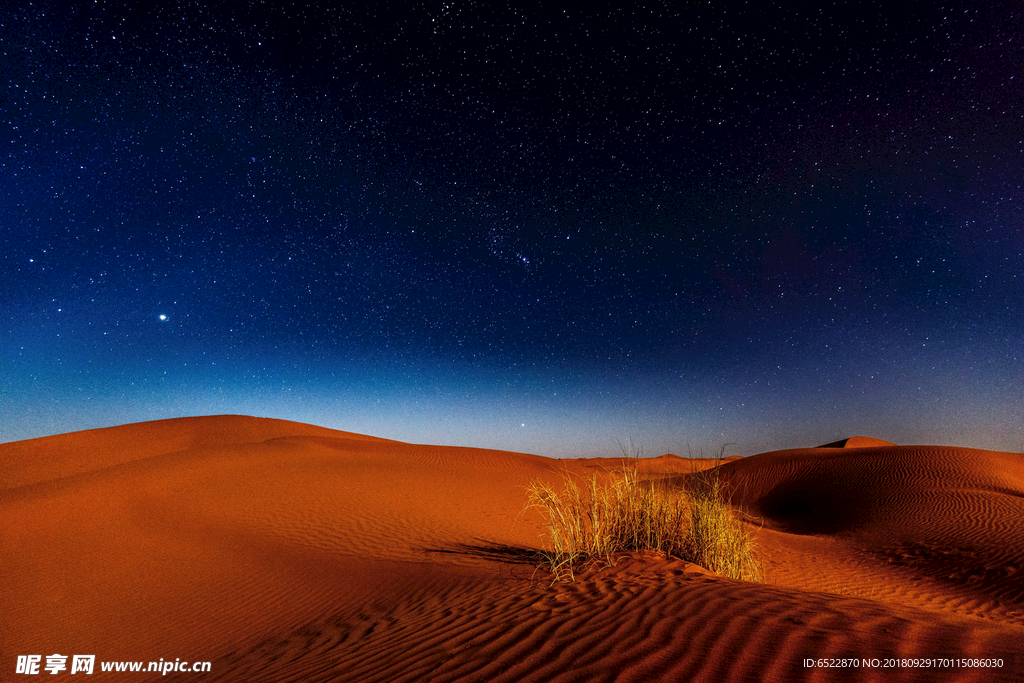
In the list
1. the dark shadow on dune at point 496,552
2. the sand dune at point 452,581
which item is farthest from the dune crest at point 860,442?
the dark shadow on dune at point 496,552

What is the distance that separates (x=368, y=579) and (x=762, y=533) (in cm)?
1192

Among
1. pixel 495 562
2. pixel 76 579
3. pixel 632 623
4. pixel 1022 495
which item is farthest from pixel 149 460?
pixel 1022 495

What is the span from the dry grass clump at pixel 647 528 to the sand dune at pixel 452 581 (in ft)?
1.63

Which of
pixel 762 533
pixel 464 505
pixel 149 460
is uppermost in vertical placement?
pixel 149 460

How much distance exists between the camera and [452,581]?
22.0 ft

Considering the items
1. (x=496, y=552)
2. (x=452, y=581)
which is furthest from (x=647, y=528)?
(x=496, y=552)

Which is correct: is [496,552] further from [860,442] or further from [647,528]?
[860,442]

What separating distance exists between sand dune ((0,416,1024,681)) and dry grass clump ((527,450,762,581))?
50 cm

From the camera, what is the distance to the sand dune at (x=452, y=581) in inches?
122

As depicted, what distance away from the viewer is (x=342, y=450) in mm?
24672

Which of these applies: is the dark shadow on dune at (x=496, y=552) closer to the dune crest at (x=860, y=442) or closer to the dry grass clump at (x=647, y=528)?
the dry grass clump at (x=647, y=528)

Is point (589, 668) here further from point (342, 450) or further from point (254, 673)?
point (342, 450)

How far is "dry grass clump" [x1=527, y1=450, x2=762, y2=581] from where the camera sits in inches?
240

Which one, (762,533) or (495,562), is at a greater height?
(495,562)
